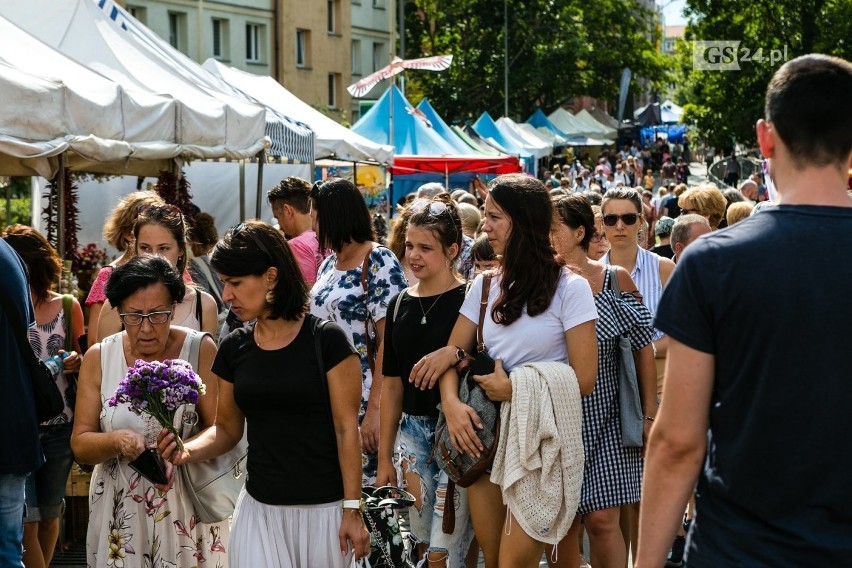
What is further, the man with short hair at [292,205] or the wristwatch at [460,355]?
the man with short hair at [292,205]

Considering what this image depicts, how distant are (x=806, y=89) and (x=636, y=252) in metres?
4.11

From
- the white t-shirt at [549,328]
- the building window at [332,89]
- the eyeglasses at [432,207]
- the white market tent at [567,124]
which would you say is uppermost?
the building window at [332,89]

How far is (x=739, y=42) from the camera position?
39531 mm

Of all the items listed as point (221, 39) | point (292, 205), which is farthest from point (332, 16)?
point (292, 205)

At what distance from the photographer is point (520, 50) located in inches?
2192

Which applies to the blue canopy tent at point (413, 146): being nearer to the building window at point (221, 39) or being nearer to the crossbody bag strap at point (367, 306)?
the crossbody bag strap at point (367, 306)

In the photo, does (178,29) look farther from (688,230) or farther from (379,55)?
(688,230)

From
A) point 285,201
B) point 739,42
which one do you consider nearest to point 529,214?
point 285,201

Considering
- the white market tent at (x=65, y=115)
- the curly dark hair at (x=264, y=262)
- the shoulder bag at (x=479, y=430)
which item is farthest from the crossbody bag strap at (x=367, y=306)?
the white market tent at (x=65, y=115)

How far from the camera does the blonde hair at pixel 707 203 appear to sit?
9.08 meters

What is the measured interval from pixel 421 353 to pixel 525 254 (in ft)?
2.42

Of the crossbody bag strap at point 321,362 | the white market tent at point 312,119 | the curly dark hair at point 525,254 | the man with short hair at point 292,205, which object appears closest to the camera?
the crossbody bag strap at point 321,362

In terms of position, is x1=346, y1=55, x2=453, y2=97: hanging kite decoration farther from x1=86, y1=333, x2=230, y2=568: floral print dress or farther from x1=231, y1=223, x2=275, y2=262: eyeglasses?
x1=231, y1=223, x2=275, y2=262: eyeglasses

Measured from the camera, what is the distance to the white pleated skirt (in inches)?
159
